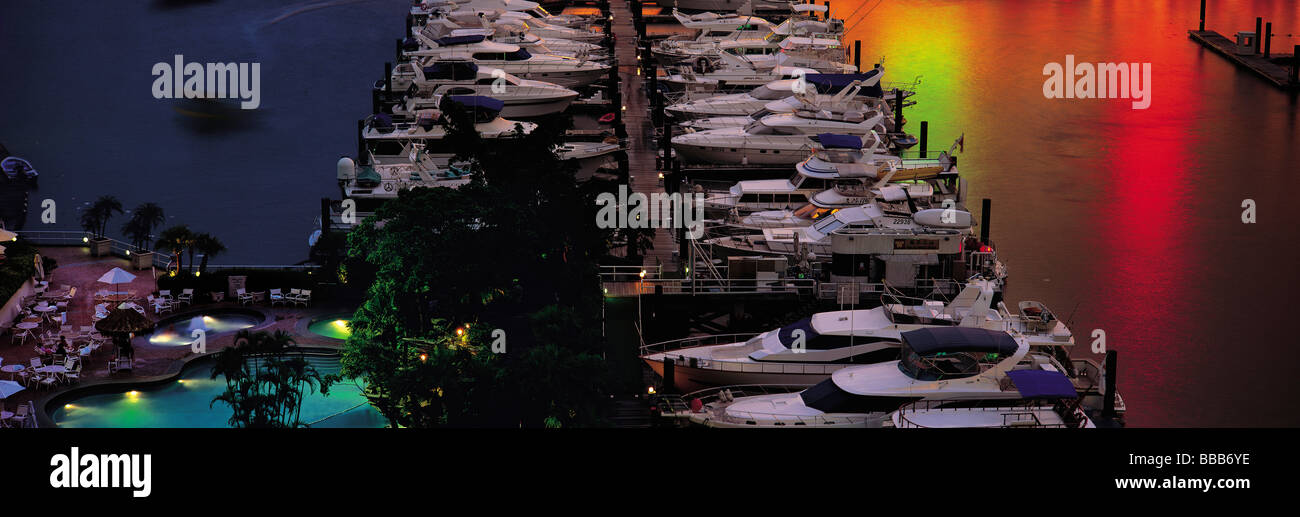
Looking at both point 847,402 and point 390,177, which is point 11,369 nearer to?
point 390,177

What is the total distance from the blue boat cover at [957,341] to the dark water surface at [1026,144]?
8.82m

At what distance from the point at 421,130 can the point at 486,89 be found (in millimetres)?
6504

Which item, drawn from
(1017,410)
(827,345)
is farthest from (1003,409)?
(827,345)

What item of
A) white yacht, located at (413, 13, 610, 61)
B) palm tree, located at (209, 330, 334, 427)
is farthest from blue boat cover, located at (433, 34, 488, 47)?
palm tree, located at (209, 330, 334, 427)

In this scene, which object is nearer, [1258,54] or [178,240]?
[178,240]

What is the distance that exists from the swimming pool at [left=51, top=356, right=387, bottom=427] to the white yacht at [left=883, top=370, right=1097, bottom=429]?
1044cm

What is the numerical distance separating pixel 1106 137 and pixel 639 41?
18.5 meters

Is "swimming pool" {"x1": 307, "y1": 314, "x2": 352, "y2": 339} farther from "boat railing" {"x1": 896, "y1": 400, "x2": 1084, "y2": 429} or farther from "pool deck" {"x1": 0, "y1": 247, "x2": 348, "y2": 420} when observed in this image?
"boat railing" {"x1": 896, "y1": 400, "x2": 1084, "y2": 429}

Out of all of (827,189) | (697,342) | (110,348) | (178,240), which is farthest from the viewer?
(178,240)

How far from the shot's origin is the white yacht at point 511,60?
5553 cm

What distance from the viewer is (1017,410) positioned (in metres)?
26.2

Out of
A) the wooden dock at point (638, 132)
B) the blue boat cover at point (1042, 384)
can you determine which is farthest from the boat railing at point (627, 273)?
the blue boat cover at point (1042, 384)
